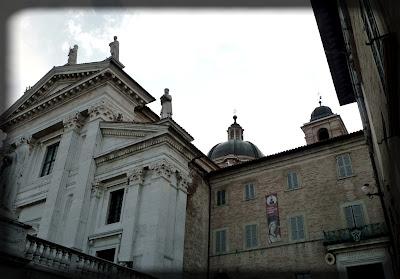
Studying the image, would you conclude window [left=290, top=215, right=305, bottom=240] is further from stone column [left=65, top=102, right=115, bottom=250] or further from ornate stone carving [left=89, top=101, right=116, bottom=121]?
ornate stone carving [left=89, top=101, right=116, bottom=121]

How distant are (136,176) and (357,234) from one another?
1061cm

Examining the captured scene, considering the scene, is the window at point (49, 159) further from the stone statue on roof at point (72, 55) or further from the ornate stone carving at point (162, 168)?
the ornate stone carving at point (162, 168)

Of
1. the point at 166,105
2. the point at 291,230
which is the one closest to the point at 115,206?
the point at 166,105

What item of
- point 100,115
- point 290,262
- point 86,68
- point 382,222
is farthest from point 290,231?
point 86,68

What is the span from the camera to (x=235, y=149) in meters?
52.2

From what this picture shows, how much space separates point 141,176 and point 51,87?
1154 centimetres

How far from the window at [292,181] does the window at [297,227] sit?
1.73m

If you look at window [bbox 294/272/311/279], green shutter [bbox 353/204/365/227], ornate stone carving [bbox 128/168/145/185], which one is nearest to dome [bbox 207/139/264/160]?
ornate stone carving [bbox 128/168/145/185]

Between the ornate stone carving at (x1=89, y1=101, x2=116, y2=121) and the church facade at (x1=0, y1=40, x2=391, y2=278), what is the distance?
0.07 metres

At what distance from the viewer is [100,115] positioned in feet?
72.7

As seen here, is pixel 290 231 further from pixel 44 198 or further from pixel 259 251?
pixel 44 198

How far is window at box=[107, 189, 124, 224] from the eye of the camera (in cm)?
1917

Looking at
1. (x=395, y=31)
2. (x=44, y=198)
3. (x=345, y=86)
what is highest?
(x=345, y=86)

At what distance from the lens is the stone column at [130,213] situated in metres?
17.0
